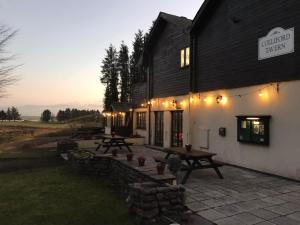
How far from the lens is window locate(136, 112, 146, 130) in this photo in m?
19.6

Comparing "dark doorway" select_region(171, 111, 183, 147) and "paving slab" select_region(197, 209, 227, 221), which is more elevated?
"dark doorway" select_region(171, 111, 183, 147)

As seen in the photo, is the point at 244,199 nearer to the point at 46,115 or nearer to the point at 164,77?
the point at 164,77

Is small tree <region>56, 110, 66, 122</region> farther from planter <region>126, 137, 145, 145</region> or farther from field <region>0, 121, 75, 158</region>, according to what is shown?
planter <region>126, 137, 145, 145</region>

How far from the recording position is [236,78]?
11.1 m

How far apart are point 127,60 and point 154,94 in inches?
1032

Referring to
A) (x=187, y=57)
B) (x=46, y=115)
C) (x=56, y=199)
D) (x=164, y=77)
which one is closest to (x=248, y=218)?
(x=56, y=199)

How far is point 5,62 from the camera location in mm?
11906

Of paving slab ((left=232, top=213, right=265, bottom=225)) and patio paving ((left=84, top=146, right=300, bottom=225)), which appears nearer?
paving slab ((left=232, top=213, right=265, bottom=225))

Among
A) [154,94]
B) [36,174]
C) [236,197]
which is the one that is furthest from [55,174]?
[154,94]

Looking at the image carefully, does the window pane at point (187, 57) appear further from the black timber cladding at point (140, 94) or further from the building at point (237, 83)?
the black timber cladding at point (140, 94)

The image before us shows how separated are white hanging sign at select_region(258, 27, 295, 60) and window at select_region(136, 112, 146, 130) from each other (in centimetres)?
1073

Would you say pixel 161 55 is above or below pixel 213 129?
above

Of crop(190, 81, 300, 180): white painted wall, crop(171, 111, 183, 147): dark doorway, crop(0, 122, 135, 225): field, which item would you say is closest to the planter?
crop(171, 111, 183, 147): dark doorway

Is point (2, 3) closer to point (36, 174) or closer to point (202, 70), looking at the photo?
point (36, 174)
